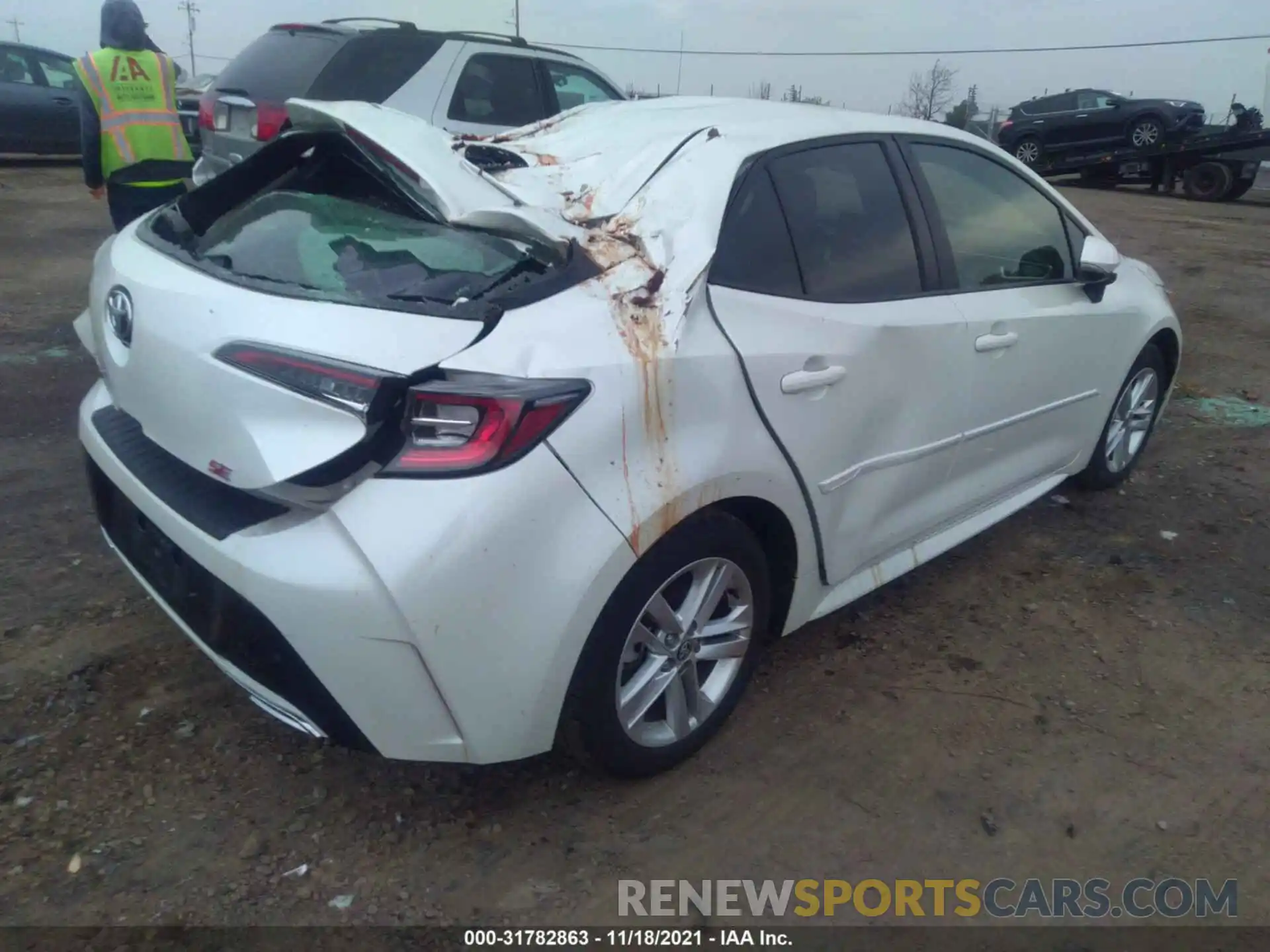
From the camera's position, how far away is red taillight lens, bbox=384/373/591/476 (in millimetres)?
1934

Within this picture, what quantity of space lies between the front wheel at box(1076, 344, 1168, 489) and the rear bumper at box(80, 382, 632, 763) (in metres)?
3.04

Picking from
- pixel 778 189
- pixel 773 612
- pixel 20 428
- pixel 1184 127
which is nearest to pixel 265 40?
pixel 20 428

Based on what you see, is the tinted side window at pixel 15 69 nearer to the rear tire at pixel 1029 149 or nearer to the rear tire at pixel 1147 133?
the rear tire at pixel 1029 149

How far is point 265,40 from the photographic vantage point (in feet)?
23.5

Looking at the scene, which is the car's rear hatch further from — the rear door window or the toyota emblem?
the rear door window

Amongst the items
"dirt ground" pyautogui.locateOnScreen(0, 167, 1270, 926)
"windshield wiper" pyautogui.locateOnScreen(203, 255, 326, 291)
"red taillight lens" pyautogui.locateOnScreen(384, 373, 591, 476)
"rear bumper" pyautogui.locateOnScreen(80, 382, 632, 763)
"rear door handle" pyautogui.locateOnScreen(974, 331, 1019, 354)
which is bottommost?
"dirt ground" pyautogui.locateOnScreen(0, 167, 1270, 926)

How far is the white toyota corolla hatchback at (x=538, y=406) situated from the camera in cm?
195

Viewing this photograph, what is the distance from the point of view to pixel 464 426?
1.95 m

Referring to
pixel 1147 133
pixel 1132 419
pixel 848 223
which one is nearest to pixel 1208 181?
pixel 1147 133

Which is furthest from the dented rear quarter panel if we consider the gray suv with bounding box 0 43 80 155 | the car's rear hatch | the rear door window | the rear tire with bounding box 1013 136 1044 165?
the rear tire with bounding box 1013 136 1044 165

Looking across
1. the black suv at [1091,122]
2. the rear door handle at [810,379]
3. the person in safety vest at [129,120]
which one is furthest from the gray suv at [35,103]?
the black suv at [1091,122]

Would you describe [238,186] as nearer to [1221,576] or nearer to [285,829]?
[285,829]

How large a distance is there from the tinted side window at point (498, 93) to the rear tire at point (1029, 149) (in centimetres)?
1578

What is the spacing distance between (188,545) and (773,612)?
1.53m
